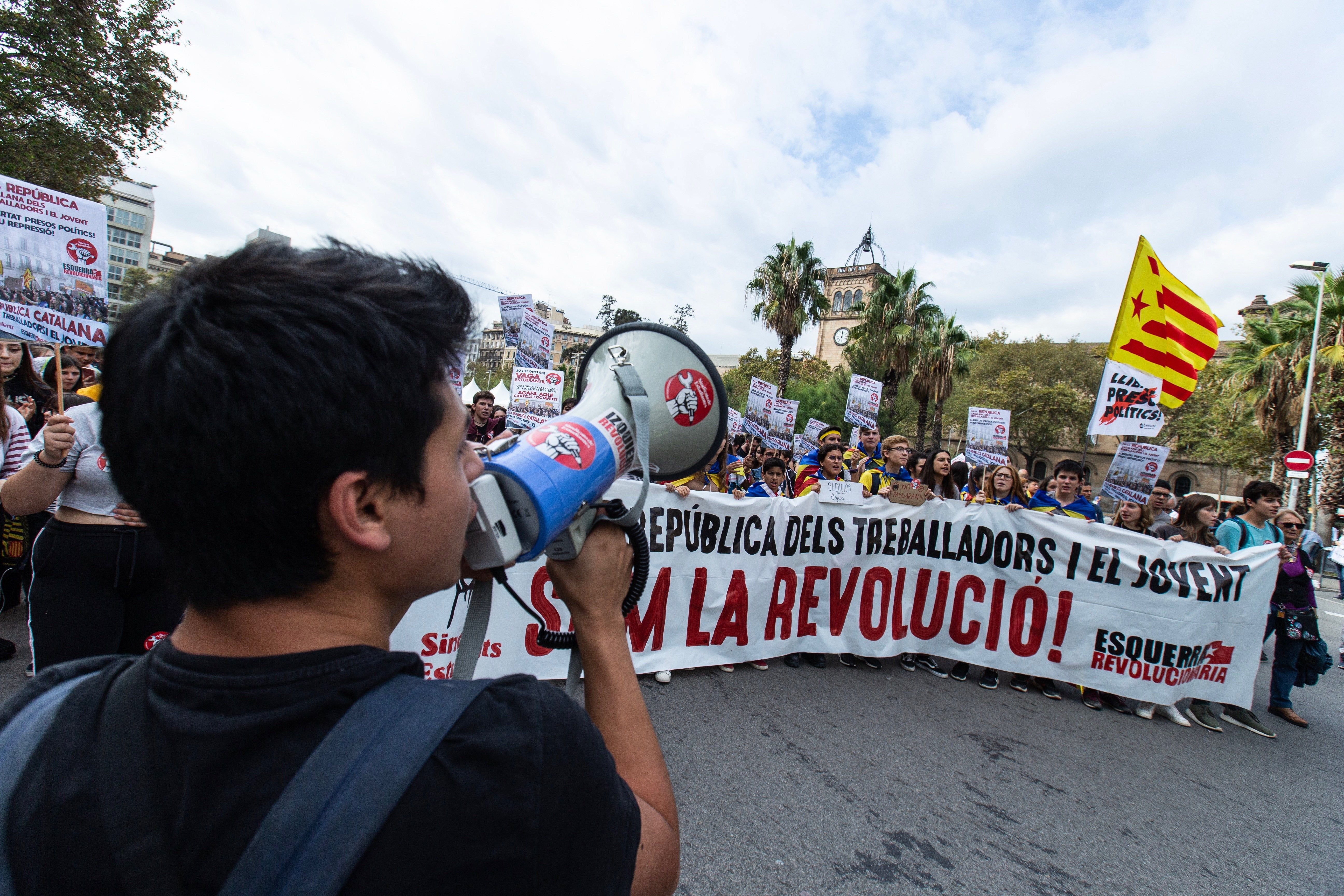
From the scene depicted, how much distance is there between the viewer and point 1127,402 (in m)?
6.26

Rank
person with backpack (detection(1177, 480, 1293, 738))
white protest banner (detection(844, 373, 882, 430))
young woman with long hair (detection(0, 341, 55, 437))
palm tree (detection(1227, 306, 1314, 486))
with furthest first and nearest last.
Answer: palm tree (detection(1227, 306, 1314, 486)), white protest banner (detection(844, 373, 882, 430)), person with backpack (detection(1177, 480, 1293, 738)), young woman with long hair (detection(0, 341, 55, 437))

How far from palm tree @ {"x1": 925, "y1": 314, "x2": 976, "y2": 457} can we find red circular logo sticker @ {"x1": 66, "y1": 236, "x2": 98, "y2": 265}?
71.0 feet

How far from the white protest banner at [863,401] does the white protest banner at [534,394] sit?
4687 mm

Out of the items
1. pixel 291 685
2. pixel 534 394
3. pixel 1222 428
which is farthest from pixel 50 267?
pixel 1222 428

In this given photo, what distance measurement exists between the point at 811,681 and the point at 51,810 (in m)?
4.35

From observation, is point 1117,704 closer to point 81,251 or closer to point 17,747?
point 17,747

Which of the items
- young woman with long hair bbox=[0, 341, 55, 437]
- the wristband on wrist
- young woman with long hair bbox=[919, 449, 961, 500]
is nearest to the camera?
the wristband on wrist

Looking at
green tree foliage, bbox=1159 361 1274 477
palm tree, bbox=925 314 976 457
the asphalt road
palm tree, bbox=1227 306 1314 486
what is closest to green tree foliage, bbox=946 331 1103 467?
green tree foliage, bbox=1159 361 1274 477

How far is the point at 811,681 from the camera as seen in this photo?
14.7ft

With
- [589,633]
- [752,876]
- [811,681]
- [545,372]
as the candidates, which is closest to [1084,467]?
[811,681]

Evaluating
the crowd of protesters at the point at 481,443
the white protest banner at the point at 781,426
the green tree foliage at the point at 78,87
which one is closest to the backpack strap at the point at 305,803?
the crowd of protesters at the point at 481,443

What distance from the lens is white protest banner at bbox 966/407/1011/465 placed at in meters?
8.54

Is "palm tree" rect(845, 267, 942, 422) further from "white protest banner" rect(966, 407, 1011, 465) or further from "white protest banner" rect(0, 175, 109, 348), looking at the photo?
"white protest banner" rect(0, 175, 109, 348)

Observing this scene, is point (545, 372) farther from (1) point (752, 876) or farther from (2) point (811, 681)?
(1) point (752, 876)
